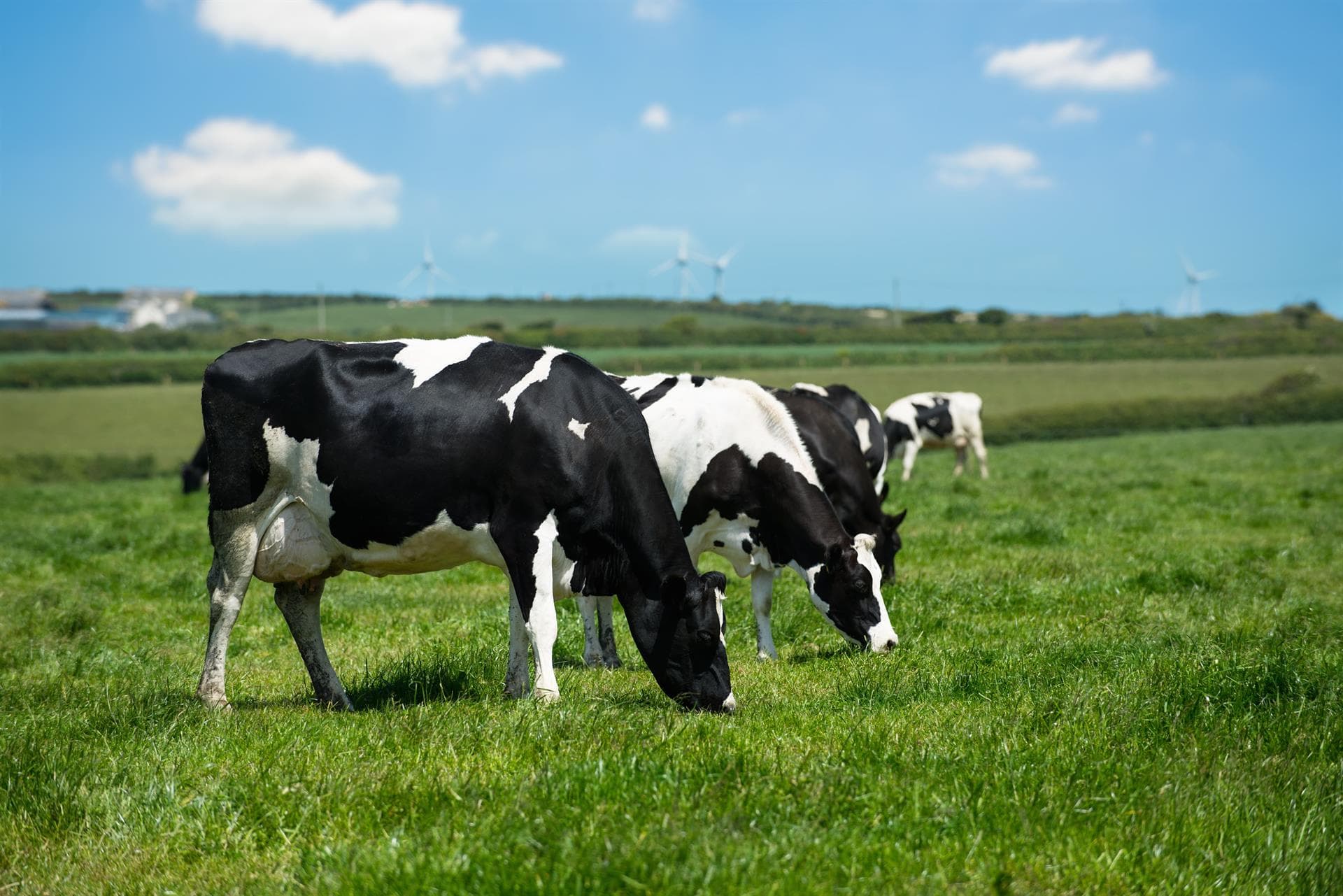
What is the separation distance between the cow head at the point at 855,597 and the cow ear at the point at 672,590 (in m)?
2.27

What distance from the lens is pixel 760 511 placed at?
9914mm

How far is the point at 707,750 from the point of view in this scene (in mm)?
5605

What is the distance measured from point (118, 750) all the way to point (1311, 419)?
56313mm

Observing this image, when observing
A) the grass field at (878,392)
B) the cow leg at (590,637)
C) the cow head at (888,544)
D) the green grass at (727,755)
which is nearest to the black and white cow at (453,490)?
the green grass at (727,755)

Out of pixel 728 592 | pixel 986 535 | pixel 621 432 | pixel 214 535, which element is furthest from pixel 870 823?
pixel 986 535

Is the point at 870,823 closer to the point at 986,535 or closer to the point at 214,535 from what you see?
the point at 214,535

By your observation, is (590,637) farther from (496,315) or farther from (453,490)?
(496,315)

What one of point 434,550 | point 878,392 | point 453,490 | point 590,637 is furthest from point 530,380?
point 878,392

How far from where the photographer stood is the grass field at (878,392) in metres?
52.9

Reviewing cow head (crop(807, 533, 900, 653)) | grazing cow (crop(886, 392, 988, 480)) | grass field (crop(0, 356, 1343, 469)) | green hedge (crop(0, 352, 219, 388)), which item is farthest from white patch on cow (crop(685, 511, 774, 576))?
green hedge (crop(0, 352, 219, 388))

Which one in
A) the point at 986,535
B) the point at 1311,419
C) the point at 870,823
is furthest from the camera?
the point at 1311,419

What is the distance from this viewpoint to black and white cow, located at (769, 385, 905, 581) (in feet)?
41.2

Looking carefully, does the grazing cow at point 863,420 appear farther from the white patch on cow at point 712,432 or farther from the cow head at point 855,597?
the cow head at point 855,597

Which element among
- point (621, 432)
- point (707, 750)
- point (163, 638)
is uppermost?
point (621, 432)
